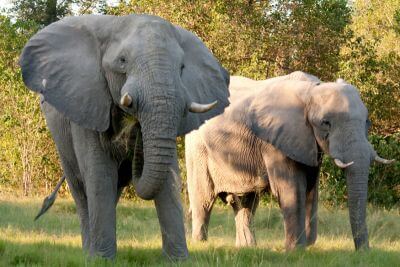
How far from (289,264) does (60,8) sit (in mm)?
24534

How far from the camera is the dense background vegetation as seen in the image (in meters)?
15.2

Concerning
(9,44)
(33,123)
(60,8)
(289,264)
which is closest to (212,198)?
(289,264)

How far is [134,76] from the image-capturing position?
563 centimetres

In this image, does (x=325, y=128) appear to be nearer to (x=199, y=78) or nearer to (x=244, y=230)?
(x=244, y=230)

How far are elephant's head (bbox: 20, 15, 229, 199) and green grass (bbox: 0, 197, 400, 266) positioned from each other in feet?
3.08

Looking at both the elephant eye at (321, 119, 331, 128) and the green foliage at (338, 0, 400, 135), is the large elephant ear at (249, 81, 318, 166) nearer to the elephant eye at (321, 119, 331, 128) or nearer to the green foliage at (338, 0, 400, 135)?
the elephant eye at (321, 119, 331, 128)

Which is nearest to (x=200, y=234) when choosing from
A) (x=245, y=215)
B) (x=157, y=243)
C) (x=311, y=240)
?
(x=245, y=215)

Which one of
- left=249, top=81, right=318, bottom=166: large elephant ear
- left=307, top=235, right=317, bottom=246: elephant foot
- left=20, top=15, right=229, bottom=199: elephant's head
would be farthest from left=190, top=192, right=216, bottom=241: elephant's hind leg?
left=20, top=15, right=229, bottom=199: elephant's head

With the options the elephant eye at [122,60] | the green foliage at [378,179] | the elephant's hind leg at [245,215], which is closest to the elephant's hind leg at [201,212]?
the elephant's hind leg at [245,215]

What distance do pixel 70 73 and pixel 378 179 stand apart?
971 cm

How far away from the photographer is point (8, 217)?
11453 millimetres

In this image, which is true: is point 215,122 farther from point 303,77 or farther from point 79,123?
point 79,123

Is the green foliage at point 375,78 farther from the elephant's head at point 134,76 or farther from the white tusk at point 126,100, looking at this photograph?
the white tusk at point 126,100

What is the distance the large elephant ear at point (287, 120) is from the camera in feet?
28.3
